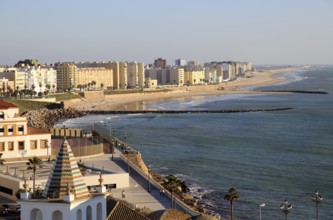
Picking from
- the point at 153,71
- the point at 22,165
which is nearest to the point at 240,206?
the point at 22,165

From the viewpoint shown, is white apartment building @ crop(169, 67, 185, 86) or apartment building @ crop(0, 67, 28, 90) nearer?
apartment building @ crop(0, 67, 28, 90)

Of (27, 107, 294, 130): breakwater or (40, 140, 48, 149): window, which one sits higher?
(40, 140, 48, 149): window

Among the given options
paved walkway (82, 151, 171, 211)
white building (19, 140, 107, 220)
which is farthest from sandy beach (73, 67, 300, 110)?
white building (19, 140, 107, 220)

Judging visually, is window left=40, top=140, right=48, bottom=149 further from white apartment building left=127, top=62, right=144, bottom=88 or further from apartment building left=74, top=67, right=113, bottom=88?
white apartment building left=127, top=62, right=144, bottom=88

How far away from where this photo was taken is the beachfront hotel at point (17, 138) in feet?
101

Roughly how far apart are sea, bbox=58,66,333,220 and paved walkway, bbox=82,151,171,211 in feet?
8.94

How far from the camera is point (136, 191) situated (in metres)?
25.5

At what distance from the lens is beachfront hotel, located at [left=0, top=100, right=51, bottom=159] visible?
101ft

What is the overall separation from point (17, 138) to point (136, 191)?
25.5ft

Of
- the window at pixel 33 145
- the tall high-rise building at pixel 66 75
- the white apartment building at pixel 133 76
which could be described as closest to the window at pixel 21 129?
the window at pixel 33 145

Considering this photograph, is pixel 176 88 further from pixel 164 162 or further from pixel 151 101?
pixel 164 162

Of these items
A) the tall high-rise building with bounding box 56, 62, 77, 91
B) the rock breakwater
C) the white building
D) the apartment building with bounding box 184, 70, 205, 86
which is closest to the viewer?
the white building

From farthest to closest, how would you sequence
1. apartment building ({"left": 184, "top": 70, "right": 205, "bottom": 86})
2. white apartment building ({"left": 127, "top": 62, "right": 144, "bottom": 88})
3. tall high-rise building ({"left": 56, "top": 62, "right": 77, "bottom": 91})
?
apartment building ({"left": 184, "top": 70, "right": 205, "bottom": 86}) < white apartment building ({"left": 127, "top": 62, "right": 144, "bottom": 88}) < tall high-rise building ({"left": 56, "top": 62, "right": 77, "bottom": 91})

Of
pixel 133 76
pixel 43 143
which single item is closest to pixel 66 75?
pixel 133 76
